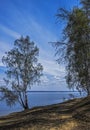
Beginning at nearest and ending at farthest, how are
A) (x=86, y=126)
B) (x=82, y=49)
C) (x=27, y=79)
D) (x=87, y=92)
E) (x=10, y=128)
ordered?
1. (x=86, y=126)
2. (x=10, y=128)
3. (x=82, y=49)
4. (x=87, y=92)
5. (x=27, y=79)

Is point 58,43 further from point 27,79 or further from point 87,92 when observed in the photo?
point 27,79

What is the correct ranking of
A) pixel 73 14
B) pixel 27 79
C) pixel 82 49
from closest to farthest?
pixel 82 49 < pixel 73 14 < pixel 27 79

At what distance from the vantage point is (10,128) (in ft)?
39.3

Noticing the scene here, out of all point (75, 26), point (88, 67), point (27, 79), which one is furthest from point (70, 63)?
point (27, 79)

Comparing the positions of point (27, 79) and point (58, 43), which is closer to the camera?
point (58, 43)

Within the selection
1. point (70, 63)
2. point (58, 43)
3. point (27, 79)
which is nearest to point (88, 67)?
point (70, 63)

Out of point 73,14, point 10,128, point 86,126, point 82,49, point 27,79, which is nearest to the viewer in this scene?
point 86,126

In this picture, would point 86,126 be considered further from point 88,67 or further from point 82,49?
point 88,67

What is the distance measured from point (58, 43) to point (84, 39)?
2767mm

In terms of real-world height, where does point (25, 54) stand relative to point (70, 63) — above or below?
above

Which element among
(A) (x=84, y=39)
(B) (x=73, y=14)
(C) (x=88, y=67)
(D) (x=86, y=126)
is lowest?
(D) (x=86, y=126)

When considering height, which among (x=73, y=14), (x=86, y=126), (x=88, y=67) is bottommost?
(x=86, y=126)

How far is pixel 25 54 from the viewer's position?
117 ft

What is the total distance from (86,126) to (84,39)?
1252 centimetres
